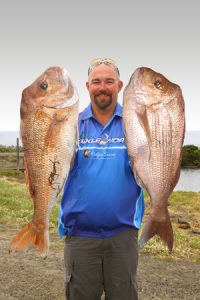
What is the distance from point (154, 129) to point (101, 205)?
101 cm

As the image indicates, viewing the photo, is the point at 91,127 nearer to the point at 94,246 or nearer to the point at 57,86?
the point at 57,86

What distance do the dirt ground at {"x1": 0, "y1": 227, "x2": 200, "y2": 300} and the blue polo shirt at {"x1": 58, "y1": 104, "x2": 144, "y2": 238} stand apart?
303cm

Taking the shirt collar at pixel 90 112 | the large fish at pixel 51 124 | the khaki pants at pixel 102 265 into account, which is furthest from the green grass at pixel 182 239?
the large fish at pixel 51 124

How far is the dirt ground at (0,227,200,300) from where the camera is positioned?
7.11 m

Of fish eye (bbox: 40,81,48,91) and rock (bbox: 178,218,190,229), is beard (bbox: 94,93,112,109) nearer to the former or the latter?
fish eye (bbox: 40,81,48,91)

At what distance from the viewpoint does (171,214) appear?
14.0 m

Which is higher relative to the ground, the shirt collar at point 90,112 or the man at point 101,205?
the shirt collar at point 90,112

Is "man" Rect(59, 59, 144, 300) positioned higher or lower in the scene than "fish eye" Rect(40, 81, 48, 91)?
lower

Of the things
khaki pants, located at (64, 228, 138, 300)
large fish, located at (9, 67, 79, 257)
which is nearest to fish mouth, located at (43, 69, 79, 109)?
large fish, located at (9, 67, 79, 257)

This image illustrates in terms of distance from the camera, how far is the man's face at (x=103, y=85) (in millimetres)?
4242

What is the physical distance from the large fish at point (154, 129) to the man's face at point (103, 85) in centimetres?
51

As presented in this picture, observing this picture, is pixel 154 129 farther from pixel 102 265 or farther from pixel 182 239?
pixel 182 239

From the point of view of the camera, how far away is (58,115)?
370cm

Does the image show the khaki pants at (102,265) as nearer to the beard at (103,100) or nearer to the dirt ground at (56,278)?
the beard at (103,100)
